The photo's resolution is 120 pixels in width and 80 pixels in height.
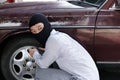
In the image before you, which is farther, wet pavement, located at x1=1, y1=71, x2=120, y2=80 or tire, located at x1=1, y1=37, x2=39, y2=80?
wet pavement, located at x1=1, y1=71, x2=120, y2=80

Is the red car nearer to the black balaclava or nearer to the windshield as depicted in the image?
the windshield

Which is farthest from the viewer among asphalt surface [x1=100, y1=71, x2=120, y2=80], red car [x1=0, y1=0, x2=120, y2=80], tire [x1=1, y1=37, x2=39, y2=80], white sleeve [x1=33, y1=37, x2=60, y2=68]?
asphalt surface [x1=100, y1=71, x2=120, y2=80]

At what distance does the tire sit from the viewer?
16.7ft

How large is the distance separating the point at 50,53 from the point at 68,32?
1434mm

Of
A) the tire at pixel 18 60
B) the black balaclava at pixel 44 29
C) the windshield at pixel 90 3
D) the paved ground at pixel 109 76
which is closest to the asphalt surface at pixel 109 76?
the paved ground at pixel 109 76

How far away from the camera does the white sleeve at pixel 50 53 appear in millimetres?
3555

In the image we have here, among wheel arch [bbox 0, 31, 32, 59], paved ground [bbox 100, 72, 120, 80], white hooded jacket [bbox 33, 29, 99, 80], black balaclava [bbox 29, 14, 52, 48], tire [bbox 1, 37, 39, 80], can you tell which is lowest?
paved ground [bbox 100, 72, 120, 80]

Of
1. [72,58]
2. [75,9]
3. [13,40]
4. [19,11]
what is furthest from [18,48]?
[72,58]

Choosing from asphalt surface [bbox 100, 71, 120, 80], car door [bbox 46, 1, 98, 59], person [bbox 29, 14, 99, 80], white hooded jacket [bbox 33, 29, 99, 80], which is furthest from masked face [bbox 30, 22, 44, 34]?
asphalt surface [bbox 100, 71, 120, 80]

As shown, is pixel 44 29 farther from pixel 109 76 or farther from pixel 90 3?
pixel 109 76

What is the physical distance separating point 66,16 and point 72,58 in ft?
5.00

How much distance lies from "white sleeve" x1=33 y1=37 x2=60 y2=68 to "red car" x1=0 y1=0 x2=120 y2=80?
1343 millimetres

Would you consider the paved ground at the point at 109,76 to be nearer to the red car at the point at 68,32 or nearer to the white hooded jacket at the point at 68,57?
the red car at the point at 68,32

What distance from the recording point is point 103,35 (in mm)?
4953
